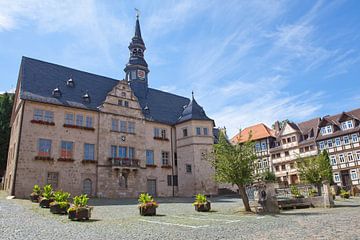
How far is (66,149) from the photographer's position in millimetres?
28453

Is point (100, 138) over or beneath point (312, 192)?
over

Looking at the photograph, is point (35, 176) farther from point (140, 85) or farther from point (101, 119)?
point (140, 85)

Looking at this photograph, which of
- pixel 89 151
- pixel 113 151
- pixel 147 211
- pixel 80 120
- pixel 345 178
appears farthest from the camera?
pixel 345 178

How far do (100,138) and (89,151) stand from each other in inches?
68.0

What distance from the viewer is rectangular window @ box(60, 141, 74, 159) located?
2818 cm

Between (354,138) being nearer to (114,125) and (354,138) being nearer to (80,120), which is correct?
(114,125)

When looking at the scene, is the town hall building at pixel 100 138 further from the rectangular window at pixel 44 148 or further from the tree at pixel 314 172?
the tree at pixel 314 172

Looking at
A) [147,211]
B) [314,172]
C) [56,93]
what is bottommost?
[147,211]

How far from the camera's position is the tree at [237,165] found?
18.2m

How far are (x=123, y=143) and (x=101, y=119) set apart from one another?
348cm

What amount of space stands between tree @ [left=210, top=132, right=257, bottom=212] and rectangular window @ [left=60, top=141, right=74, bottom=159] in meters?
15.9

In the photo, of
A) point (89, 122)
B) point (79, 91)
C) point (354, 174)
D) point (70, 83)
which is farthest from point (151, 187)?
point (354, 174)

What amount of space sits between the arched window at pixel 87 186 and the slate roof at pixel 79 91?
7335mm

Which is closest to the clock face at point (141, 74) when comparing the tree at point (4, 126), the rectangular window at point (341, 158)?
the tree at point (4, 126)
